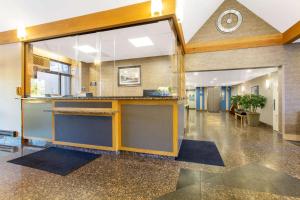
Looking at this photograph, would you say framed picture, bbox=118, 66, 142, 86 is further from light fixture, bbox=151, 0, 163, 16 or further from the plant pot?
the plant pot

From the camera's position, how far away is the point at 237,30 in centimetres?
479

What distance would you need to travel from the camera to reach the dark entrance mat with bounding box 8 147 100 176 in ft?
8.22

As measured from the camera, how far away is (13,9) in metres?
3.57

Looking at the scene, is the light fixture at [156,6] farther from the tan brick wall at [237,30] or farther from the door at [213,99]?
the door at [213,99]

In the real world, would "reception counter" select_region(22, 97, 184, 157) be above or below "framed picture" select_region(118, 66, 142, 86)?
below

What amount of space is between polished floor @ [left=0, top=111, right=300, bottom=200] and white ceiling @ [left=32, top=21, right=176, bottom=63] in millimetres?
2901

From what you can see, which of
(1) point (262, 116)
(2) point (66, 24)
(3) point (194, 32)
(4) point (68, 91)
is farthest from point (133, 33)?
(1) point (262, 116)

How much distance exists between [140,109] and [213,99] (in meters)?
13.2

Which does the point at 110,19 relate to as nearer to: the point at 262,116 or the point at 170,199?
the point at 170,199

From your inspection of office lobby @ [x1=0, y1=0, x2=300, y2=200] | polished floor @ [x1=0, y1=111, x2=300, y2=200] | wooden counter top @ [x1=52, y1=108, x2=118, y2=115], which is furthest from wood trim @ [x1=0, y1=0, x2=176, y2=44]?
polished floor @ [x1=0, y1=111, x2=300, y2=200]

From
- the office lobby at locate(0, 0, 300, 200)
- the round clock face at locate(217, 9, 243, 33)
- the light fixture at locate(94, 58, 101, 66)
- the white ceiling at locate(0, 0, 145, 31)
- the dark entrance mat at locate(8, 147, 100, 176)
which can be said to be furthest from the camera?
the light fixture at locate(94, 58, 101, 66)

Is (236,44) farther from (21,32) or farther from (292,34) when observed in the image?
(21,32)

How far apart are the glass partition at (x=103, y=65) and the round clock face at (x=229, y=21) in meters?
1.83

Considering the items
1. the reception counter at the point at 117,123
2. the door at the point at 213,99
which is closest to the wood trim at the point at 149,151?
the reception counter at the point at 117,123
